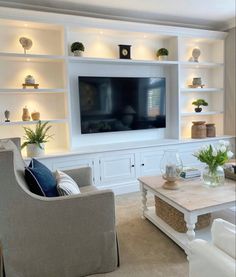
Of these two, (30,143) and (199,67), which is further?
(199,67)

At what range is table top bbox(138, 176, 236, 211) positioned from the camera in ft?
6.95

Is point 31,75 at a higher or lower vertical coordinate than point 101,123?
higher

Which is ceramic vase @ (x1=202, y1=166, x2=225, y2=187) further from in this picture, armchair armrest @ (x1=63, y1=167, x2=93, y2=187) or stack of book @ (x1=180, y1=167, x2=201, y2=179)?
armchair armrest @ (x1=63, y1=167, x2=93, y2=187)

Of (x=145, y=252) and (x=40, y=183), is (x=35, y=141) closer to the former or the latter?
(x=40, y=183)

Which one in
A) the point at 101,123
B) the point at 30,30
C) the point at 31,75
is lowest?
the point at 101,123

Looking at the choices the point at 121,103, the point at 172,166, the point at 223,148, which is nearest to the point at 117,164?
the point at 121,103

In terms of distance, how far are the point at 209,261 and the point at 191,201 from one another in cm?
101

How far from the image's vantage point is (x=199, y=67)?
479 centimetres

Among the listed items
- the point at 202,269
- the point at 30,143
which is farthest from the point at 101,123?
the point at 202,269

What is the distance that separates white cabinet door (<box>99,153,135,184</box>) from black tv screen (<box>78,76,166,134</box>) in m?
0.52

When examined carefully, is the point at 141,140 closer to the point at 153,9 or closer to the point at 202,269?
the point at 153,9

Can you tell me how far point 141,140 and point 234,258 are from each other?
3320 millimetres

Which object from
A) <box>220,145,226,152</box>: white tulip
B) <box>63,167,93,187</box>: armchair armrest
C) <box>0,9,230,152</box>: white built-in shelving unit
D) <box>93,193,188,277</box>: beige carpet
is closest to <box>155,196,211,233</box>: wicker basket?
<box>93,193,188,277</box>: beige carpet

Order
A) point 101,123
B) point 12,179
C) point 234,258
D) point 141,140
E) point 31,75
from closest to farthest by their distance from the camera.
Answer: point 234,258 < point 12,179 < point 31,75 < point 101,123 < point 141,140
